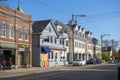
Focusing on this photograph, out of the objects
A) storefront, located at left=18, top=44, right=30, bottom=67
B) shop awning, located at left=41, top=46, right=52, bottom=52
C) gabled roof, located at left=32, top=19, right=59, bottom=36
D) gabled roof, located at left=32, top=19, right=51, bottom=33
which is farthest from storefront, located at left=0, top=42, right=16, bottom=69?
gabled roof, located at left=32, top=19, right=51, bottom=33

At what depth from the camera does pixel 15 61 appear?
4441cm

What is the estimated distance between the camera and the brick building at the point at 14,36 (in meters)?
41.4

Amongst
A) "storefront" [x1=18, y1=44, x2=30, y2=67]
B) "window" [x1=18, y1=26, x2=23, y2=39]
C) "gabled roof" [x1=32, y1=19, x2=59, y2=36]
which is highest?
"gabled roof" [x1=32, y1=19, x2=59, y2=36]

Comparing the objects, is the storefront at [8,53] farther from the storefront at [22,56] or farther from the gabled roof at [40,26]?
the gabled roof at [40,26]

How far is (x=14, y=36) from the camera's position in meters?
44.4

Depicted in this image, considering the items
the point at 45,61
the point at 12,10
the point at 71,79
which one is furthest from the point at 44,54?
the point at 71,79

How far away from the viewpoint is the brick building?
41.4 m

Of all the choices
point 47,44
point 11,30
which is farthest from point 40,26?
point 11,30

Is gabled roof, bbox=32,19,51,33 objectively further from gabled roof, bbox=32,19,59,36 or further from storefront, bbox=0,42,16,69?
storefront, bbox=0,42,16,69

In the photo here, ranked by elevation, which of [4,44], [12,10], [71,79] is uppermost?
[12,10]

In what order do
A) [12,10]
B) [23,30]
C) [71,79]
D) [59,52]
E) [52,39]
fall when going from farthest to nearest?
[59,52]
[52,39]
[23,30]
[12,10]
[71,79]

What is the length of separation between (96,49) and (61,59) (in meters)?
46.8

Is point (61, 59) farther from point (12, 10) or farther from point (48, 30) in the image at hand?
point (12, 10)

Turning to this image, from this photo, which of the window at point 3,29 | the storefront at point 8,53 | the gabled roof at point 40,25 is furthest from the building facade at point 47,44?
the window at point 3,29
